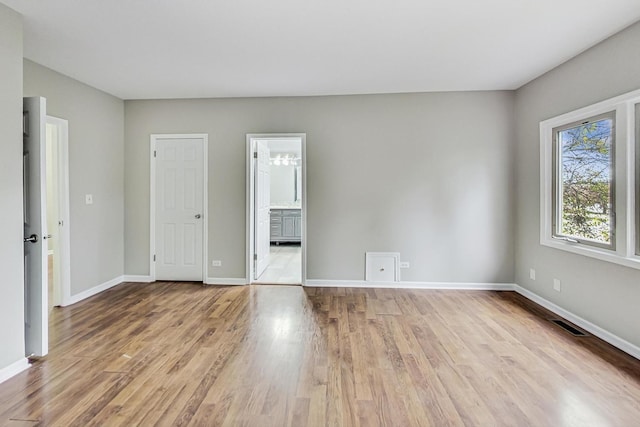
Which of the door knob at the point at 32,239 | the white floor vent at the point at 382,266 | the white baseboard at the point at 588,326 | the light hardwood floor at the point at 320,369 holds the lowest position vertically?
the light hardwood floor at the point at 320,369

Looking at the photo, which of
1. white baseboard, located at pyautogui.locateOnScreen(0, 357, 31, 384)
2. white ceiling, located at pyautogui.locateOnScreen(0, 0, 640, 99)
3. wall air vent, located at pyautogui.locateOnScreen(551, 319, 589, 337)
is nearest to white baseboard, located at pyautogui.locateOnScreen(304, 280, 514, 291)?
wall air vent, located at pyautogui.locateOnScreen(551, 319, 589, 337)

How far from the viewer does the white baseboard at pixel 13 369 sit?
89.8 inches

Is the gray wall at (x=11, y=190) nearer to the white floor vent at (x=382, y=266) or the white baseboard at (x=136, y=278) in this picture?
the white baseboard at (x=136, y=278)

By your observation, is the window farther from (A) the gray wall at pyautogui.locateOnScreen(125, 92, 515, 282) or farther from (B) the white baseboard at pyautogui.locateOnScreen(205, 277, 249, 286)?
(B) the white baseboard at pyautogui.locateOnScreen(205, 277, 249, 286)

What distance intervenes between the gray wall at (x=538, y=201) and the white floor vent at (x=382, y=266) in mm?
1566

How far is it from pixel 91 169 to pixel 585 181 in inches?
217

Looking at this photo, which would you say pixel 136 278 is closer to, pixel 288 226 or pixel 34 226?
pixel 34 226

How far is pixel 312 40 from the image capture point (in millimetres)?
2898

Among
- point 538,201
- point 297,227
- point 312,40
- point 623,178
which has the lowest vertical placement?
point 297,227

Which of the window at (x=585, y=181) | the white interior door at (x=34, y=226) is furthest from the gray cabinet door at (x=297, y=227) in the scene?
the white interior door at (x=34, y=226)

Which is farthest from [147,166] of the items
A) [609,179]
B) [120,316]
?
[609,179]

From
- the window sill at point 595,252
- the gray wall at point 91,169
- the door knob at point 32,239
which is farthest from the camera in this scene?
the gray wall at point 91,169

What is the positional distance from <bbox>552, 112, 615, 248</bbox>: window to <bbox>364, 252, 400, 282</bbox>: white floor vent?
1842 mm

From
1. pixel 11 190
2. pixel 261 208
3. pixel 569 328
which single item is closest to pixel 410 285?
pixel 569 328
